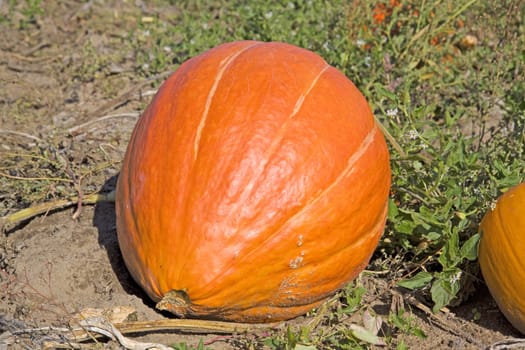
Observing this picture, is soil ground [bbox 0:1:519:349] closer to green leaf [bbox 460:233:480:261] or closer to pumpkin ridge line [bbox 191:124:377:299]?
green leaf [bbox 460:233:480:261]

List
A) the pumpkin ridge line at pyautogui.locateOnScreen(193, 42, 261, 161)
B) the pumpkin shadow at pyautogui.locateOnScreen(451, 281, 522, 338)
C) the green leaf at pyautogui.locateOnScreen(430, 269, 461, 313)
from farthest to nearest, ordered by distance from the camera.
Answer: the pumpkin shadow at pyautogui.locateOnScreen(451, 281, 522, 338)
the green leaf at pyautogui.locateOnScreen(430, 269, 461, 313)
the pumpkin ridge line at pyautogui.locateOnScreen(193, 42, 261, 161)

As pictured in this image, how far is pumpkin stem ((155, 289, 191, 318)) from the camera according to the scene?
282 centimetres

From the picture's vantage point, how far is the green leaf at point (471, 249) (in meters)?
3.14

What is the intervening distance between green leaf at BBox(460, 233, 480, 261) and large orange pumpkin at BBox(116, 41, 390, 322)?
0.35 metres

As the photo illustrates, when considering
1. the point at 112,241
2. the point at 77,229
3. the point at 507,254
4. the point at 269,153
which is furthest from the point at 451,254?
the point at 77,229

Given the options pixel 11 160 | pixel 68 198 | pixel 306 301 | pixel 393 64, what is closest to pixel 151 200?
pixel 306 301

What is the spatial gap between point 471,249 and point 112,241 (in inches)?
63.4

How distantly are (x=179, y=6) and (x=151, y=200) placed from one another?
3781 millimetres

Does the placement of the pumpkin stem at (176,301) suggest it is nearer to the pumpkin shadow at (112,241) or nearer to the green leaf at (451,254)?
the pumpkin shadow at (112,241)

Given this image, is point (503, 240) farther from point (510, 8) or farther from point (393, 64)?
point (393, 64)

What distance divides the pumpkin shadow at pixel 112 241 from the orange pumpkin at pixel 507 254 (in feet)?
4.51

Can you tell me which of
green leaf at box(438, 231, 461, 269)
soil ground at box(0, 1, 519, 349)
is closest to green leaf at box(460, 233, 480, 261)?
green leaf at box(438, 231, 461, 269)

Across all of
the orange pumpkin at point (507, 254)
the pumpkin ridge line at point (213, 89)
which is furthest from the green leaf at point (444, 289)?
the pumpkin ridge line at point (213, 89)

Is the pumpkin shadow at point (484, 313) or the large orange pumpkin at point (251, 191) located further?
the pumpkin shadow at point (484, 313)
